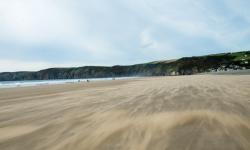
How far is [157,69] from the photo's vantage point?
460 feet

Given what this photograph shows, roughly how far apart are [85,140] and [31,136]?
1.25m

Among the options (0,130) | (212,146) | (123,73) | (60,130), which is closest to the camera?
(212,146)

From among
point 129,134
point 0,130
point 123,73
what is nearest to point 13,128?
point 0,130

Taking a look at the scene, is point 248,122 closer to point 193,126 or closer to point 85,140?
point 193,126

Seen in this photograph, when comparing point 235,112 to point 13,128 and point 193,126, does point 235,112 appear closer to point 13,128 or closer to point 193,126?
point 193,126

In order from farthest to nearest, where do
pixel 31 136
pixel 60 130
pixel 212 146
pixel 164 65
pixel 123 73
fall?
pixel 123 73, pixel 164 65, pixel 60 130, pixel 31 136, pixel 212 146

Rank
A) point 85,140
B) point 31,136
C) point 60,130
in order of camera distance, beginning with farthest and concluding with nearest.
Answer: point 60,130, point 31,136, point 85,140

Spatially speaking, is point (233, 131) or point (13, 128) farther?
point (13, 128)

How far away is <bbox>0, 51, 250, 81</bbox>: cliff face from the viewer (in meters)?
111

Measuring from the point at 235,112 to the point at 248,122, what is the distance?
118 centimetres

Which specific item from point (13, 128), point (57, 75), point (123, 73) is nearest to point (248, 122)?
point (13, 128)

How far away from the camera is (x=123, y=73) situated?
6181 inches

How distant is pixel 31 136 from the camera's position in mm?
5109

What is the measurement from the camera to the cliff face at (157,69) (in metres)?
111
